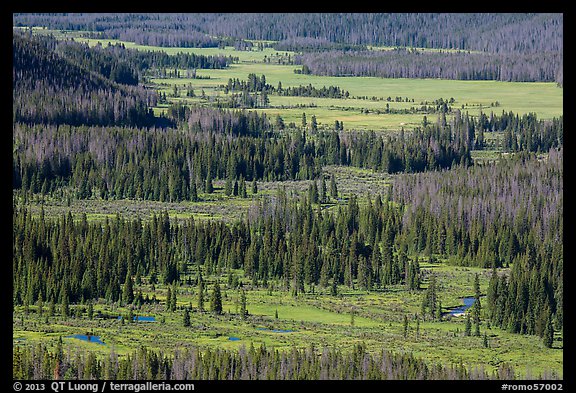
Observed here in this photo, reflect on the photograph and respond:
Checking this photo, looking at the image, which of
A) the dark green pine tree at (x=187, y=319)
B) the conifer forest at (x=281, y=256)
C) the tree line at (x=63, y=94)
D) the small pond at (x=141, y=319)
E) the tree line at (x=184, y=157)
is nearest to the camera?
the conifer forest at (x=281, y=256)

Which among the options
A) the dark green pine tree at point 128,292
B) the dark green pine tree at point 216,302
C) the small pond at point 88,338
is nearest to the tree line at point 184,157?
the dark green pine tree at point 128,292

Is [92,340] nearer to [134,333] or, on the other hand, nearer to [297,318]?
[134,333]

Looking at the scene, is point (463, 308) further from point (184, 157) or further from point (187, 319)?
point (184, 157)

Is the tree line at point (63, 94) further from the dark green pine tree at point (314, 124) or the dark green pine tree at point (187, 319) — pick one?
the dark green pine tree at point (187, 319)

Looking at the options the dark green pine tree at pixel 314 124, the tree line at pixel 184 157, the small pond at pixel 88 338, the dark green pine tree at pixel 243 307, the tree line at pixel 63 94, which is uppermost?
the tree line at pixel 63 94

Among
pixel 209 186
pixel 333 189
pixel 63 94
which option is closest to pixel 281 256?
pixel 333 189

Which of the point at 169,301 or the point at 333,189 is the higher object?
the point at 333,189

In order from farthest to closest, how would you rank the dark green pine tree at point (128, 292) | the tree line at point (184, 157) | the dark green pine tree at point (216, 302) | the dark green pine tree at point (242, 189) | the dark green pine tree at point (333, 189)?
1. the tree line at point (184, 157)
2. the dark green pine tree at point (242, 189)
3. the dark green pine tree at point (333, 189)
4. the dark green pine tree at point (128, 292)
5. the dark green pine tree at point (216, 302)

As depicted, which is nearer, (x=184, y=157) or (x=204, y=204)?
(x=204, y=204)

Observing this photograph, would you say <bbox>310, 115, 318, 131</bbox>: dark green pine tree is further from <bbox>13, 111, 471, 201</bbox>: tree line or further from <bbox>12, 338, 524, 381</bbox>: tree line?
<bbox>12, 338, 524, 381</bbox>: tree line
